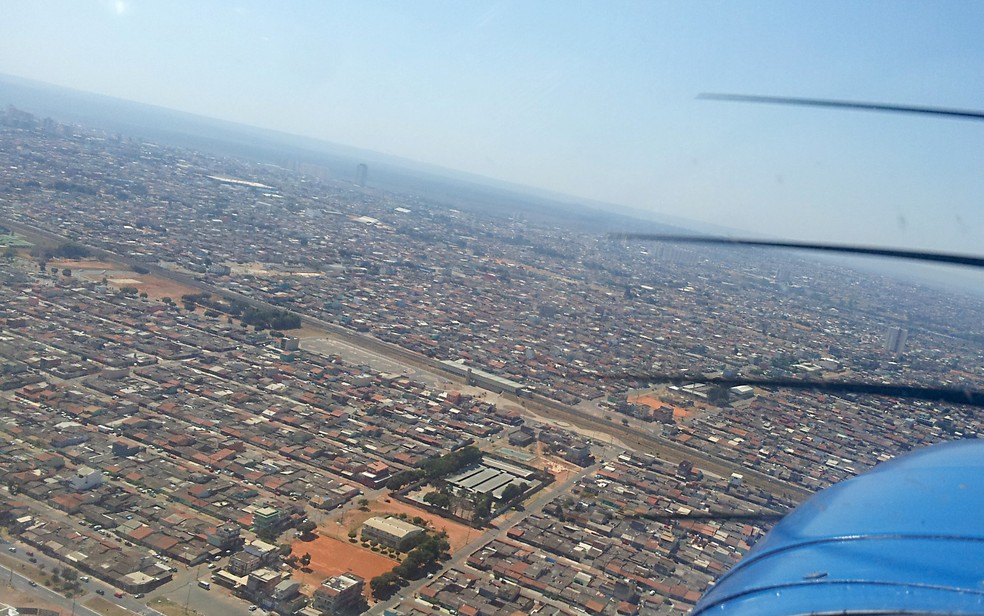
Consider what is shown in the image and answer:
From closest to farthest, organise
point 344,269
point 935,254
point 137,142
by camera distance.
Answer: point 935,254, point 344,269, point 137,142

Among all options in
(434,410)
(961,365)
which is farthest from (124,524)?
(961,365)

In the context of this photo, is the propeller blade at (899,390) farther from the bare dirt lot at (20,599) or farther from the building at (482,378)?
the building at (482,378)

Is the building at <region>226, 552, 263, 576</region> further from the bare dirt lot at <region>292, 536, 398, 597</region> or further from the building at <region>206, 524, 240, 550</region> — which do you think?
the bare dirt lot at <region>292, 536, 398, 597</region>

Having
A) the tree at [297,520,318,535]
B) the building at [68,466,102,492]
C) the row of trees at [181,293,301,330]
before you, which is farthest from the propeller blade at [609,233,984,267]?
the row of trees at [181,293,301,330]

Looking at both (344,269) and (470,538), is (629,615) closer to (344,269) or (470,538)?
(470,538)

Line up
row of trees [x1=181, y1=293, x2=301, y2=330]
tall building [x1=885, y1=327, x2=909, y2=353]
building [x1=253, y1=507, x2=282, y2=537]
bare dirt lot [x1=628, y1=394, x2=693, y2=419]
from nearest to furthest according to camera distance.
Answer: building [x1=253, y1=507, x2=282, y2=537] → bare dirt lot [x1=628, y1=394, x2=693, y2=419] → row of trees [x1=181, y1=293, x2=301, y2=330] → tall building [x1=885, y1=327, x2=909, y2=353]

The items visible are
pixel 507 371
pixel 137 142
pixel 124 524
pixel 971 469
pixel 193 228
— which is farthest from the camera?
pixel 137 142

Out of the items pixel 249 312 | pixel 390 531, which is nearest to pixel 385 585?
pixel 390 531
